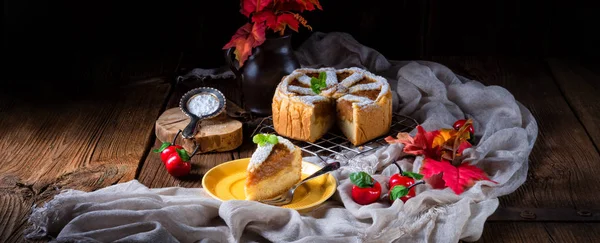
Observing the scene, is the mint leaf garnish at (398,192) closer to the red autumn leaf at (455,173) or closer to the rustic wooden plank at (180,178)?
the red autumn leaf at (455,173)

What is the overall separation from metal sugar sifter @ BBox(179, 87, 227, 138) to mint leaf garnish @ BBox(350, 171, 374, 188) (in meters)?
0.92

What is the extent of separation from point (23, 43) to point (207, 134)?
1.99 m

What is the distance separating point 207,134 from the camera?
12.4ft

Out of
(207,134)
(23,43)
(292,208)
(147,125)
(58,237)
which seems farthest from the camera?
(23,43)

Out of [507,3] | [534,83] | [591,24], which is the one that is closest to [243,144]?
[534,83]

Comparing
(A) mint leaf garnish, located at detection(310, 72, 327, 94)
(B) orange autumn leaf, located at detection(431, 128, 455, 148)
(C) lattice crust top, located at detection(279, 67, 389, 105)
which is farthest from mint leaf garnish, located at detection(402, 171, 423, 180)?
(A) mint leaf garnish, located at detection(310, 72, 327, 94)

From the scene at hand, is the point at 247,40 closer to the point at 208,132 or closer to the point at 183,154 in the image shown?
the point at 208,132

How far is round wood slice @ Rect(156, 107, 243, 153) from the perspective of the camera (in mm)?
3783

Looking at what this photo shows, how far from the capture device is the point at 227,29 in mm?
5270

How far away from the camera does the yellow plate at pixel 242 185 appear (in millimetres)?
3221

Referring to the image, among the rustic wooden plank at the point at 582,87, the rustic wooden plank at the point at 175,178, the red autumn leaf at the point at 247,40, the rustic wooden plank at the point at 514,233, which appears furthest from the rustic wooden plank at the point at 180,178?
the rustic wooden plank at the point at 582,87

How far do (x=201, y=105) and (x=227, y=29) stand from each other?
143cm

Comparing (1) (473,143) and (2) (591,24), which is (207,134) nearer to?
(1) (473,143)

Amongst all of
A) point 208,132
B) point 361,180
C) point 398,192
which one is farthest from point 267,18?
point 398,192
